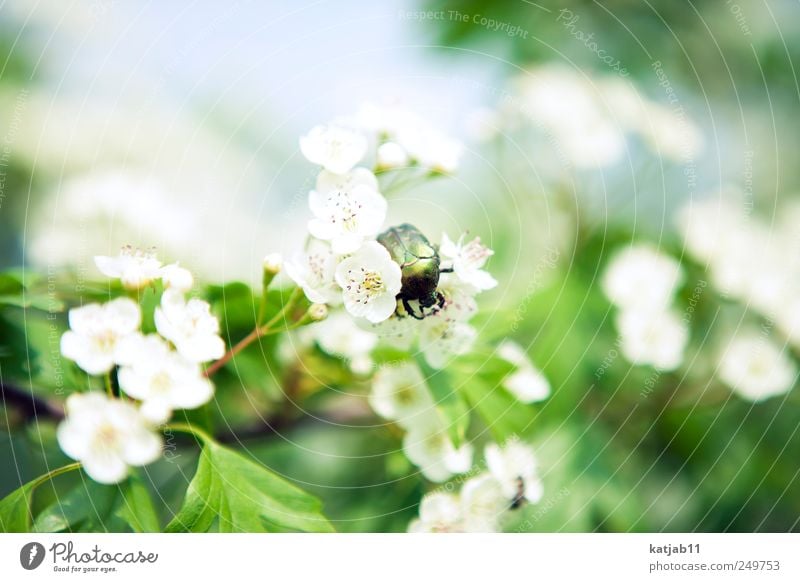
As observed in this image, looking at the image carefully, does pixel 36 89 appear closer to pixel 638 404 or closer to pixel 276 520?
pixel 276 520

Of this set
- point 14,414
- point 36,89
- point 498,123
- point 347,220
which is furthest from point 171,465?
point 498,123

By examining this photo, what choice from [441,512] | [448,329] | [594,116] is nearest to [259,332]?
[448,329]

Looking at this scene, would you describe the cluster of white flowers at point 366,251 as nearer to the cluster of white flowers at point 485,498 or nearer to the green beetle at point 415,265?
the green beetle at point 415,265
